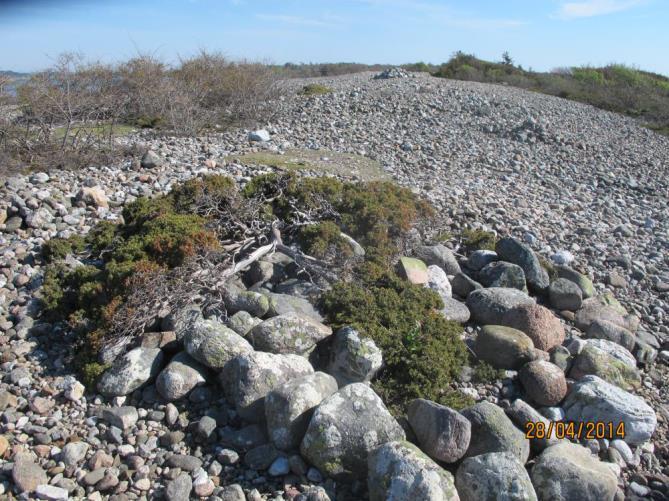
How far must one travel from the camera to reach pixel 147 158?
9688 millimetres

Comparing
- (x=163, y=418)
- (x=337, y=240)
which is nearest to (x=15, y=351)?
(x=163, y=418)

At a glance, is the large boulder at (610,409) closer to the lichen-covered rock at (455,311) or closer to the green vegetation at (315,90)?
the lichen-covered rock at (455,311)

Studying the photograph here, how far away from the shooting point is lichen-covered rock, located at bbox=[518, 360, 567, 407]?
16.2 ft

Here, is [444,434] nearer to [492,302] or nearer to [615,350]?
[492,302]

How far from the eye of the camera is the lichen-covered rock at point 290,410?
4.03 m

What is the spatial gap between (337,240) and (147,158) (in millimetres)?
4871

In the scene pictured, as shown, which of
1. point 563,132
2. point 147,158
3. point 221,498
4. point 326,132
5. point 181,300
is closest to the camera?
point 221,498

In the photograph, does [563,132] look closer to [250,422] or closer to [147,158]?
[147,158]

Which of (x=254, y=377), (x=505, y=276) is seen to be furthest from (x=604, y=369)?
(x=254, y=377)

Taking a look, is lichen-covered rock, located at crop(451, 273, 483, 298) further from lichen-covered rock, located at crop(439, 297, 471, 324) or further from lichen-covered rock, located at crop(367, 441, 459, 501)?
lichen-covered rock, located at crop(367, 441, 459, 501)

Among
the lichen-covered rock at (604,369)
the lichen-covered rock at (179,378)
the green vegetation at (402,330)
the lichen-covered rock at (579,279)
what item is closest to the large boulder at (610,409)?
the lichen-covered rock at (604,369)

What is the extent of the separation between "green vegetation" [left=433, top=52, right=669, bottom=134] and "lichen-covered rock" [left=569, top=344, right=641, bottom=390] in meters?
16.7

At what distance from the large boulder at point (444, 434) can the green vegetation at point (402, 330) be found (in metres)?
0.51
